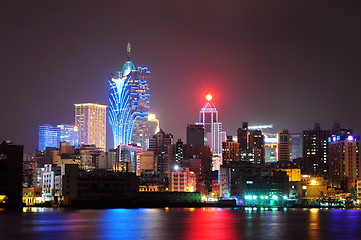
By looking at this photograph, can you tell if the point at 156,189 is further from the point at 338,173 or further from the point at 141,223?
the point at 141,223

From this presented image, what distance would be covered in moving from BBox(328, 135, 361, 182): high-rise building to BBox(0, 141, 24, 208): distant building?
306 ft

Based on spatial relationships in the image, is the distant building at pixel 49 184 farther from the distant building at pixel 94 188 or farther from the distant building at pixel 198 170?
the distant building at pixel 198 170

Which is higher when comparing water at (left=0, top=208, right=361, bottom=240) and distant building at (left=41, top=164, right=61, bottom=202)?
distant building at (left=41, top=164, right=61, bottom=202)

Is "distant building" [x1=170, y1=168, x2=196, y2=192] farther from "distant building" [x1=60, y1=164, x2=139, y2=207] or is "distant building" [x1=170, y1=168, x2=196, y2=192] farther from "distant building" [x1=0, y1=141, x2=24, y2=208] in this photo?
"distant building" [x1=0, y1=141, x2=24, y2=208]

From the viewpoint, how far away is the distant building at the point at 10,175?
4412 inches

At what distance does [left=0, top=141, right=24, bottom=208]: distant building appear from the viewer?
112 meters

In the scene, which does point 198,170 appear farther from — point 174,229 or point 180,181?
point 174,229

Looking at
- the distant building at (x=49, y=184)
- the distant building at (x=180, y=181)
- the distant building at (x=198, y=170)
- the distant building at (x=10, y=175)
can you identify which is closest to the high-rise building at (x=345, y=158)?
the distant building at (x=198, y=170)

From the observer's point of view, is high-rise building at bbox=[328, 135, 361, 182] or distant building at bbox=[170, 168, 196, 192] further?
high-rise building at bbox=[328, 135, 361, 182]

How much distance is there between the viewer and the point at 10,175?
112 meters

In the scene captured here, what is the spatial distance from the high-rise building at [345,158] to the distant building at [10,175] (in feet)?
306

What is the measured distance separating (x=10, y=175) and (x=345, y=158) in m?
102

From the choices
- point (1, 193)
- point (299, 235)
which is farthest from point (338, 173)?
point (299, 235)

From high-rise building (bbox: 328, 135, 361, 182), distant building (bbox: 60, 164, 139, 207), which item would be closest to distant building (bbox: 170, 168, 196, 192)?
distant building (bbox: 60, 164, 139, 207)
